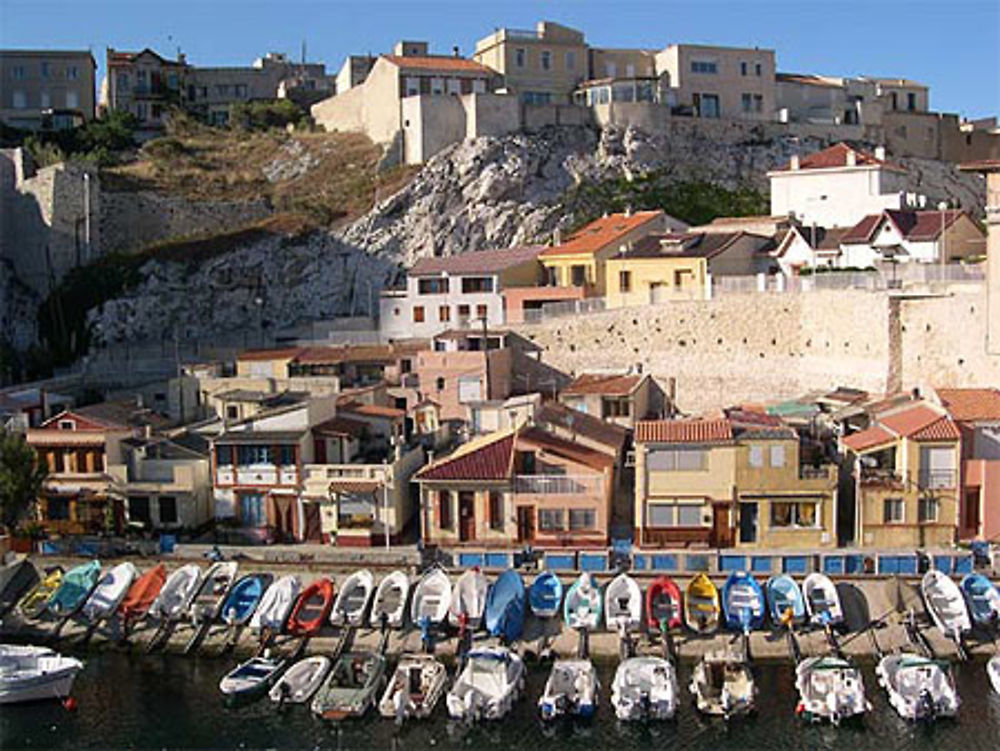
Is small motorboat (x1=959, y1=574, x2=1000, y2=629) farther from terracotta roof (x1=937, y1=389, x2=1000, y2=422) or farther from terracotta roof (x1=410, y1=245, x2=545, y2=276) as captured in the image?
terracotta roof (x1=410, y1=245, x2=545, y2=276)

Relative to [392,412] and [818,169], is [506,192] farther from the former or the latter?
[392,412]

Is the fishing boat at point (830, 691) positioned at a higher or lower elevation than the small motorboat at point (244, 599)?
lower

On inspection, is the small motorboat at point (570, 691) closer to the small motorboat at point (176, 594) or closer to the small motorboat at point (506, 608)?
the small motorboat at point (506, 608)

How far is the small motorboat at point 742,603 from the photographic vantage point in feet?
79.0

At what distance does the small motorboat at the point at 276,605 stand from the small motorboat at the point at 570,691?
6085 millimetres

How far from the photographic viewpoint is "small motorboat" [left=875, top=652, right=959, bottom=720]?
20844 millimetres

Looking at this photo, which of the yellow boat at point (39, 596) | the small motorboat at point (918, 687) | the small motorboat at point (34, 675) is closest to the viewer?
the small motorboat at point (918, 687)

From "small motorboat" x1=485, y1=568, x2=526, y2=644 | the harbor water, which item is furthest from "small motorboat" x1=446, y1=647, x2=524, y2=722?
"small motorboat" x1=485, y1=568, x2=526, y2=644

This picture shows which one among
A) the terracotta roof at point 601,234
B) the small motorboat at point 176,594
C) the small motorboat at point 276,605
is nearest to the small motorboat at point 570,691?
the small motorboat at point 276,605

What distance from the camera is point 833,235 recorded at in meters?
42.3

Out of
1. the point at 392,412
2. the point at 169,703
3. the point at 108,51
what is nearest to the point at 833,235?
the point at 392,412

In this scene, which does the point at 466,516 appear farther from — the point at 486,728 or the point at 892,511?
the point at 892,511

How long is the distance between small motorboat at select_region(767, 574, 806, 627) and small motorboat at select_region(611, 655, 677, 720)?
10.3 ft

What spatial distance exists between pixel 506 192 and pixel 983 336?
24213mm
